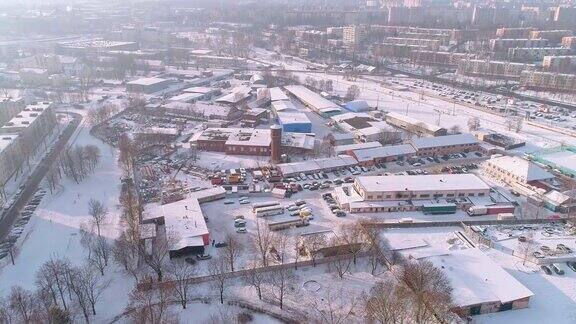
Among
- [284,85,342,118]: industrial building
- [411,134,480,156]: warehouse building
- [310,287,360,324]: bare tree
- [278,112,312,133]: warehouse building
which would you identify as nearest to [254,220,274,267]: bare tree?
[310,287,360,324]: bare tree

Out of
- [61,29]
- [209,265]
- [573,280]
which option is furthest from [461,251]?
[61,29]

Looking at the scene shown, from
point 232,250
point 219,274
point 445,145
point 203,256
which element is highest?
point 445,145

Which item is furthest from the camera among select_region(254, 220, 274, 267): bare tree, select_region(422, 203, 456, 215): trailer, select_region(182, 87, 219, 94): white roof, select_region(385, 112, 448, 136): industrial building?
select_region(182, 87, 219, 94): white roof

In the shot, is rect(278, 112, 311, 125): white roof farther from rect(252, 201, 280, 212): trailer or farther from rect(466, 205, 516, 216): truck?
rect(466, 205, 516, 216): truck

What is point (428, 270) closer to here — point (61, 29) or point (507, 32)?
point (507, 32)

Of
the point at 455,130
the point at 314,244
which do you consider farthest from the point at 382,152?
the point at 314,244

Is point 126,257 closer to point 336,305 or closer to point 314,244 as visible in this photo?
point 314,244

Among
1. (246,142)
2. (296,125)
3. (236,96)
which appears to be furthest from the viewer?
(236,96)

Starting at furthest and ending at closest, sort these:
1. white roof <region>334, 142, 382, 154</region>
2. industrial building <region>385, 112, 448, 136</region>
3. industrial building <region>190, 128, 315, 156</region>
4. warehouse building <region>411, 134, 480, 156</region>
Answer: industrial building <region>385, 112, 448, 136</region> → warehouse building <region>411, 134, 480, 156</region> → industrial building <region>190, 128, 315, 156</region> → white roof <region>334, 142, 382, 154</region>
